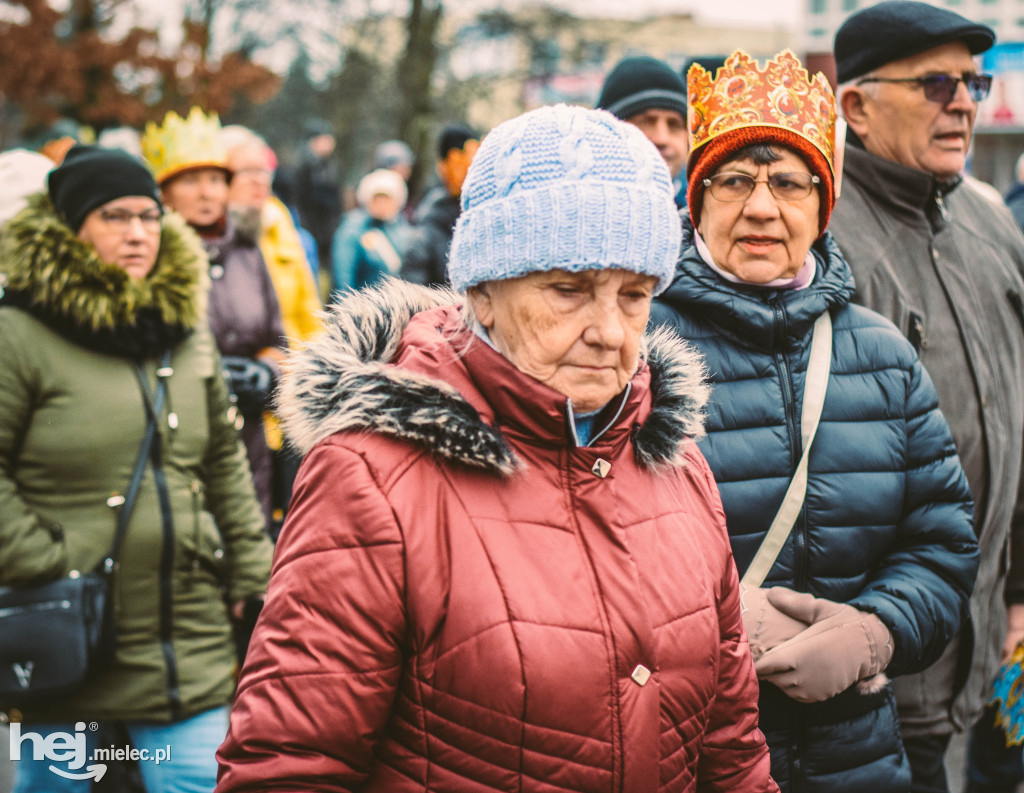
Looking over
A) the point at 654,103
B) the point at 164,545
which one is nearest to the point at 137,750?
the point at 164,545

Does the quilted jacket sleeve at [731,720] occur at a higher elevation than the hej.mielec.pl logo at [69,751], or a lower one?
higher

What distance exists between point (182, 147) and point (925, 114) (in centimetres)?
354

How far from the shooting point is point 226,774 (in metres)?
1.73

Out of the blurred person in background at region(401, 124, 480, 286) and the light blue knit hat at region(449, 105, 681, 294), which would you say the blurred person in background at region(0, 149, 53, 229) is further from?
the light blue knit hat at region(449, 105, 681, 294)

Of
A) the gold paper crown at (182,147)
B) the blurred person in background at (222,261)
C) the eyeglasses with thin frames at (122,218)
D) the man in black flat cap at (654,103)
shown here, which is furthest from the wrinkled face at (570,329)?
the gold paper crown at (182,147)

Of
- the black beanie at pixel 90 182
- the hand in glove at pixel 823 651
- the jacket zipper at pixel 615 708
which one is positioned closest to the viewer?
the jacket zipper at pixel 615 708

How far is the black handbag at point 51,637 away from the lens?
3.28m

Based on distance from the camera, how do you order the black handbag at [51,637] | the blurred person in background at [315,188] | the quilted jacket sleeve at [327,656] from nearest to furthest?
1. the quilted jacket sleeve at [327,656]
2. the black handbag at [51,637]
3. the blurred person in background at [315,188]

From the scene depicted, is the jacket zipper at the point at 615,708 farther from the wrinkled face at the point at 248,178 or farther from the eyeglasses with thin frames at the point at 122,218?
the wrinkled face at the point at 248,178

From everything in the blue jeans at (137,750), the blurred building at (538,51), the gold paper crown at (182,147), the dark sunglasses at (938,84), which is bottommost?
the blue jeans at (137,750)

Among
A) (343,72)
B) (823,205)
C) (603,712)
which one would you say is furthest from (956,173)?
(343,72)

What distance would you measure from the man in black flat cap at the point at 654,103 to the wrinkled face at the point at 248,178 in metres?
2.18

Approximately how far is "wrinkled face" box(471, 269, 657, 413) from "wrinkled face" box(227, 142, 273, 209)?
169 inches

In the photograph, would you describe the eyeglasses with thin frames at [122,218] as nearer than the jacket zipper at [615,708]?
No
